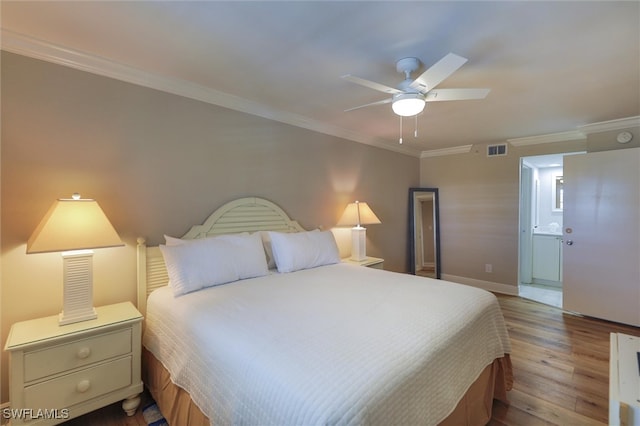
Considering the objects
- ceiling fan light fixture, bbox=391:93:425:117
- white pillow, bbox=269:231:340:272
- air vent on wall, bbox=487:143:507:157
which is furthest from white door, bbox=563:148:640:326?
white pillow, bbox=269:231:340:272

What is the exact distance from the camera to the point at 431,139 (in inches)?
169

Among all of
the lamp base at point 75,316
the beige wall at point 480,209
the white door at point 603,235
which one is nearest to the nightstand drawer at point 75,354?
the lamp base at point 75,316

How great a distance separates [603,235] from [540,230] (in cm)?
228

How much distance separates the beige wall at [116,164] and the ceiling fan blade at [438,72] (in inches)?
64.5

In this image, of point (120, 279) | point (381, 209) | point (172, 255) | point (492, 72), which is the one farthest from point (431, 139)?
point (120, 279)

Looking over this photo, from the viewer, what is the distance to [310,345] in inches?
48.7

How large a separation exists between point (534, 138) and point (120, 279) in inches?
200

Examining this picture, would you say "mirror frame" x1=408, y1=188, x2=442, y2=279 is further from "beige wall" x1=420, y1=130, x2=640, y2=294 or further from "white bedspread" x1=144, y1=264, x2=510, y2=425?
"white bedspread" x1=144, y1=264, x2=510, y2=425

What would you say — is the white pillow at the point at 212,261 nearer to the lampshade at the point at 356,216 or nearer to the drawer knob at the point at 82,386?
the drawer knob at the point at 82,386

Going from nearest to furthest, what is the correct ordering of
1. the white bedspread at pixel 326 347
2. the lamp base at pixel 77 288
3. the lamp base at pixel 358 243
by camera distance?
the white bedspread at pixel 326 347 → the lamp base at pixel 77 288 → the lamp base at pixel 358 243

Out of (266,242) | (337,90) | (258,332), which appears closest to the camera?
(258,332)

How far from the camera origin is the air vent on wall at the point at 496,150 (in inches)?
171

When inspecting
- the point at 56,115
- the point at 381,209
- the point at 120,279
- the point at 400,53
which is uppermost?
the point at 400,53

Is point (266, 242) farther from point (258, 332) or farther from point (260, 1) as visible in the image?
point (260, 1)
